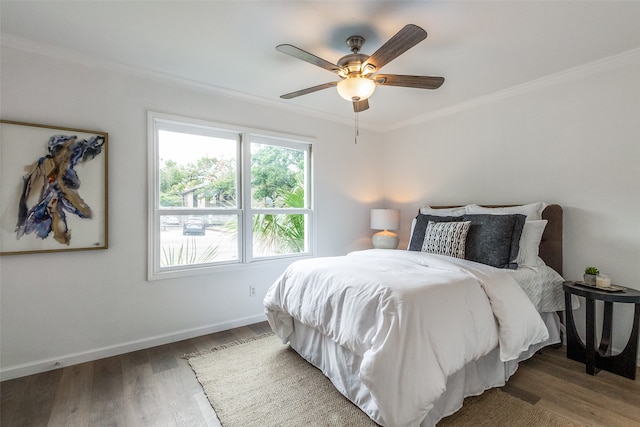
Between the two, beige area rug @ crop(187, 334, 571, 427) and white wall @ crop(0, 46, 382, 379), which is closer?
beige area rug @ crop(187, 334, 571, 427)

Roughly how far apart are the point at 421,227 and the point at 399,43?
1941 millimetres

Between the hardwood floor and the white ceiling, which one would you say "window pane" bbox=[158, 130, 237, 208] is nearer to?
the white ceiling

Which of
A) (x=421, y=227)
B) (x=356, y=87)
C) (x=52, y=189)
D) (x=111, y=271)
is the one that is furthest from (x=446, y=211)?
(x=52, y=189)

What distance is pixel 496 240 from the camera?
2.54 meters

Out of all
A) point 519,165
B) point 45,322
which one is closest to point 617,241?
point 519,165

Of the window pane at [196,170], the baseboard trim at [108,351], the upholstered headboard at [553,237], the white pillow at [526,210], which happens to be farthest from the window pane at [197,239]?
the upholstered headboard at [553,237]

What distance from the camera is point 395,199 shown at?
14.1 feet

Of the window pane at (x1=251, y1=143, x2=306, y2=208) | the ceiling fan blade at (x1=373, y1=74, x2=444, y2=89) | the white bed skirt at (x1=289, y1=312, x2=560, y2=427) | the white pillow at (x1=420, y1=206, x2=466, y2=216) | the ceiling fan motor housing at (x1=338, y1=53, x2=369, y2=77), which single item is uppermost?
the ceiling fan motor housing at (x1=338, y1=53, x2=369, y2=77)

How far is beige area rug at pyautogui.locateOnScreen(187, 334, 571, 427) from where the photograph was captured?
1688 mm

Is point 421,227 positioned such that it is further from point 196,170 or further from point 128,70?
point 128,70

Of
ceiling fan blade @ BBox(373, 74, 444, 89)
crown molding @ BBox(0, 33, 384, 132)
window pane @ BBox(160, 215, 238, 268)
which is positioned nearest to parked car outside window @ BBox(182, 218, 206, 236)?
window pane @ BBox(160, 215, 238, 268)

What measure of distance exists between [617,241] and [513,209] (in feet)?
2.46

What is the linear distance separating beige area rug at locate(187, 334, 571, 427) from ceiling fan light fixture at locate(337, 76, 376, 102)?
2001mm

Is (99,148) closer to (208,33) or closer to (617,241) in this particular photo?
(208,33)
